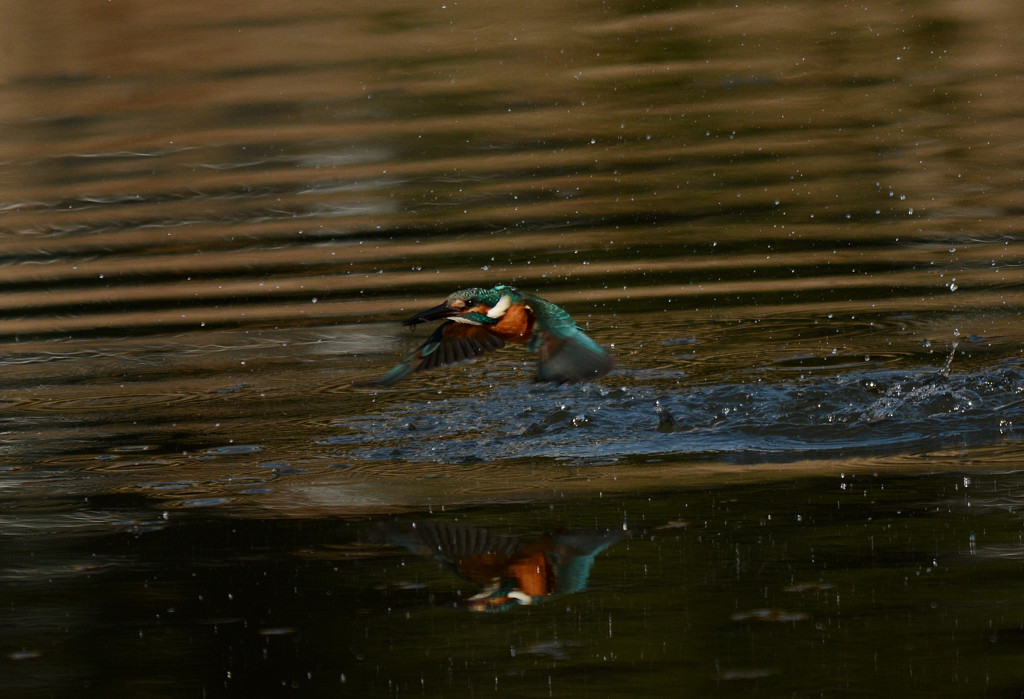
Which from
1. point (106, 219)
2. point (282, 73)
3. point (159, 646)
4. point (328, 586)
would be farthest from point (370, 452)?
point (282, 73)

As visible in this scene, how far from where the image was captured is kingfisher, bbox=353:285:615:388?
17.8 feet

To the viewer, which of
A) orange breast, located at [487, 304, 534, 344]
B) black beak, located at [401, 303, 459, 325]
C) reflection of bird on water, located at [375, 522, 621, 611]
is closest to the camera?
reflection of bird on water, located at [375, 522, 621, 611]

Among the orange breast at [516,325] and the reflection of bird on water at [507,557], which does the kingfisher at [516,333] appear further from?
the reflection of bird on water at [507,557]

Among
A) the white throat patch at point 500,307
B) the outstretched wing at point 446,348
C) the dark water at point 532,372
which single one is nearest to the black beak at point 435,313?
the white throat patch at point 500,307

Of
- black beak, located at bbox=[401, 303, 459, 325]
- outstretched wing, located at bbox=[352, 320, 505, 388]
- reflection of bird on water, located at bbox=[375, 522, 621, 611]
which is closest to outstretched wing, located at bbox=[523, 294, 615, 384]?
outstretched wing, located at bbox=[352, 320, 505, 388]

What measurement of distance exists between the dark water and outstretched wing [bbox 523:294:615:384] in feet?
1.35

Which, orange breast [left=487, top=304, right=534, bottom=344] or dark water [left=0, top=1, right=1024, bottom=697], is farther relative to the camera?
orange breast [left=487, top=304, right=534, bottom=344]

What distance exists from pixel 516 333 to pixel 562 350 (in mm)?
175

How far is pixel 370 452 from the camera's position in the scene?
6.23 metres

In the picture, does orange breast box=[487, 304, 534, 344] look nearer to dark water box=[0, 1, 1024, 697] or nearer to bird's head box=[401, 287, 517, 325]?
bird's head box=[401, 287, 517, 325]

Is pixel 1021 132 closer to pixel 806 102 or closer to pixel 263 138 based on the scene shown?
pixel 806 102

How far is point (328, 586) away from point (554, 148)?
7396 millimetres

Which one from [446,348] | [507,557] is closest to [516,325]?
[446,348]

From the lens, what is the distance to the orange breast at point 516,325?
551cm
